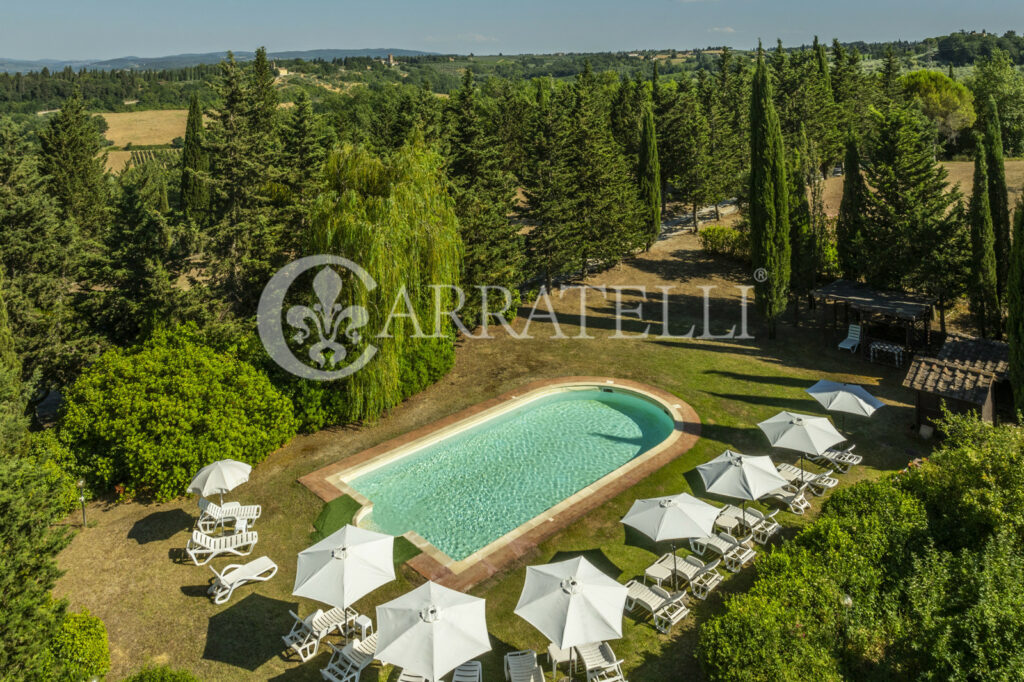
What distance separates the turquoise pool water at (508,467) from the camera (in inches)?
611

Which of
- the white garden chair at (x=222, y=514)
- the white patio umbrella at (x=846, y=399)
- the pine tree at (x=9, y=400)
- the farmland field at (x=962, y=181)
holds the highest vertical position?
the farmland field at (x=962, y=181)

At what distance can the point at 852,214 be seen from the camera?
88.2ft

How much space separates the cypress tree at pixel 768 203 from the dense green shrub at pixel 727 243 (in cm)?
871

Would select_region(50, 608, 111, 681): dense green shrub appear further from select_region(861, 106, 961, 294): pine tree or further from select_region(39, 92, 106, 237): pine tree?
select_region(39, 92, 106, 237): pine tree

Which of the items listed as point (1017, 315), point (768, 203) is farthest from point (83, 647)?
point (768, 203)

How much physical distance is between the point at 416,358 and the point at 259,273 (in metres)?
6.83

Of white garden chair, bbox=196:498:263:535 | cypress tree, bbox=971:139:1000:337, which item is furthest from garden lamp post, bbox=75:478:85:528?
cypress tree, bbox=971:139:1000:337

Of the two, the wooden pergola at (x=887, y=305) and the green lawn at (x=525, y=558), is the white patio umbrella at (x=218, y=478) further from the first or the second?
the wooden pergola at (x=887, y=305)

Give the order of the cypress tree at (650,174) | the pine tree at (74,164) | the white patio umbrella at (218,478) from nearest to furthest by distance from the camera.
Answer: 1. the white patio umbrella at (218,478)
2. the pine tree at (74,164)
3. the cypress tree at (650,174)

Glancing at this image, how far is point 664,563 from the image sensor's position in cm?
1286

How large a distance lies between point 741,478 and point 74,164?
141 feet

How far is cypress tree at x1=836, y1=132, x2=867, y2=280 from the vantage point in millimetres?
26406

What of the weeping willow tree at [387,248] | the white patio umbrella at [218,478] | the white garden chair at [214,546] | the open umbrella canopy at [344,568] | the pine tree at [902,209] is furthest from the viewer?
the pine tree at [902,209]
